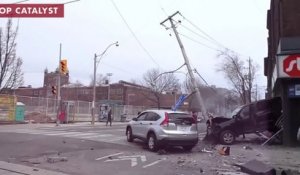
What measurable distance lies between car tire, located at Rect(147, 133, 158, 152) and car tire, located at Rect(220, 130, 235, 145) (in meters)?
4.59

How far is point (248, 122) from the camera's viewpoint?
2133 centimetres

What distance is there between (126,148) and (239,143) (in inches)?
242

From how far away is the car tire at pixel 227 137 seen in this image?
20.6 m

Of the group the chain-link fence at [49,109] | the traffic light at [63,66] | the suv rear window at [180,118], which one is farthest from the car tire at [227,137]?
the chain-link fence at [49,109]

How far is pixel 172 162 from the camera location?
45.9ft

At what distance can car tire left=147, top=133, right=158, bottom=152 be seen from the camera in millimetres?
17008

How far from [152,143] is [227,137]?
16.4 feet

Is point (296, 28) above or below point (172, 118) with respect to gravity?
above

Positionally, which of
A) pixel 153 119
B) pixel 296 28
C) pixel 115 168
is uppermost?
pixel 296 28

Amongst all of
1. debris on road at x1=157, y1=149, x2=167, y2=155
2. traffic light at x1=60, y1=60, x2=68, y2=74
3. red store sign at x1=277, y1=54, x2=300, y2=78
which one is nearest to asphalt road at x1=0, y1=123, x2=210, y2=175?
debris on road at x1=157, y1=149, x2=167, y2=155

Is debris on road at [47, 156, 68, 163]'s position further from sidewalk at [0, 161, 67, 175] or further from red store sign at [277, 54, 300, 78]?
red store sign at [277, 54, 300, 78]

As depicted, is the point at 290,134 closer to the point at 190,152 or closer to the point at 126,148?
the point at 190,152

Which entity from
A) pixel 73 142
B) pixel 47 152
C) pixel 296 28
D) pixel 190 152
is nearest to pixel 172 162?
pixel 190 152

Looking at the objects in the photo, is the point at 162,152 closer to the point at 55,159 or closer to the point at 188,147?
the point at 188,147
